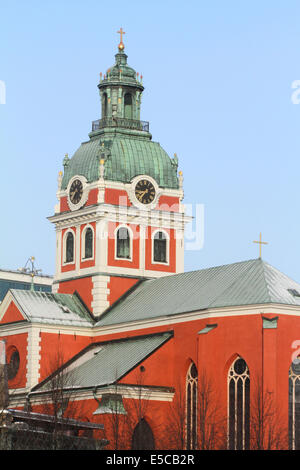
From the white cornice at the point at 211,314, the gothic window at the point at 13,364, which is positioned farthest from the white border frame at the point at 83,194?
the gothic window at the point at 13,364

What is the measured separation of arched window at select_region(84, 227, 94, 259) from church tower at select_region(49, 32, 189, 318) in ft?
0.23

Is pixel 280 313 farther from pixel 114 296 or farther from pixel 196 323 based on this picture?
pixel 114 296

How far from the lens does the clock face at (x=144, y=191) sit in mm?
107375

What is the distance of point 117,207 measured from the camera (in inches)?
4186

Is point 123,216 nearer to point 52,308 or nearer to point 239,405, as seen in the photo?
point 52,308

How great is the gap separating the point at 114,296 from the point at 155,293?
14.5 ft

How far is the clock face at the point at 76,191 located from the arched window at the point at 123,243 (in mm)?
4258

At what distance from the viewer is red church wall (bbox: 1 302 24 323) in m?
105

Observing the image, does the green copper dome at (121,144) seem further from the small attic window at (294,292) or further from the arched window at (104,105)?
the small attic window at (294,292)

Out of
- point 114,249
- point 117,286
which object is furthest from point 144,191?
point 117,286

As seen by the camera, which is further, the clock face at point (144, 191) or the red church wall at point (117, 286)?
the clock face at point (144, 191)
